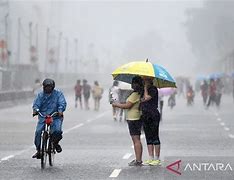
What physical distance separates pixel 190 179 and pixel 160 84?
3136 millimetres

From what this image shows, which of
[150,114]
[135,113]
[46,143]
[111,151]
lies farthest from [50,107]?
[111,151]

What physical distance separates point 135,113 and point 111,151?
3692mm

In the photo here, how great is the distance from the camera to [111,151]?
19312mm

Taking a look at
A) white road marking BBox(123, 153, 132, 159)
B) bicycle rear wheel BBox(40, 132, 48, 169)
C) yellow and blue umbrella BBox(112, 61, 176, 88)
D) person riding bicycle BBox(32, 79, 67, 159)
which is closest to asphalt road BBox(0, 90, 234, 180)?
white road marking BBox(123, 153, 132, 159)

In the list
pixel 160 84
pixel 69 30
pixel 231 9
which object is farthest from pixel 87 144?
pixel 69 30

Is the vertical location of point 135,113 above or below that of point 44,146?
above

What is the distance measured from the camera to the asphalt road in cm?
1458

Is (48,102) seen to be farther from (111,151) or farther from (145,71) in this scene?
(111,151)

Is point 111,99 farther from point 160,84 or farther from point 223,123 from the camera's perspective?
point 223,123

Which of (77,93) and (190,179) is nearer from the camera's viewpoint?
(190,179)

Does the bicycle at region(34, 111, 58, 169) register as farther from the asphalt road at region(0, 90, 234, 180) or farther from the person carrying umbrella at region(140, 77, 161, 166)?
the person carrying umbrella at region(140, 77, 161, 166)

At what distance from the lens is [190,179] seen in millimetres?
13703

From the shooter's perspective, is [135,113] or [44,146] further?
[135,113]

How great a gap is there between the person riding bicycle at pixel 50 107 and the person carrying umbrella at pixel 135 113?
100 centimetres
